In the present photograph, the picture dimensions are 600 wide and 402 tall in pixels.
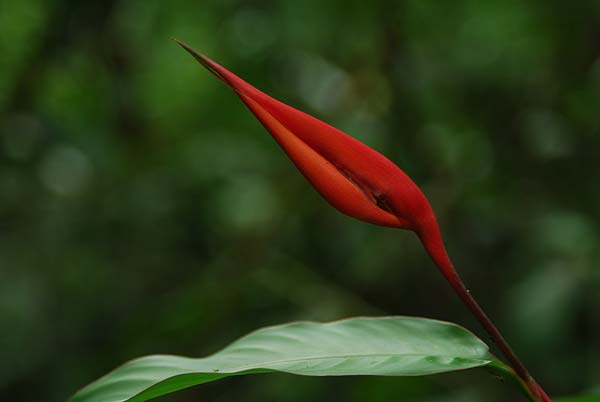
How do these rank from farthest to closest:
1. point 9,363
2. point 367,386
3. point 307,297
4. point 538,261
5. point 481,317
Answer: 1. point 9,363
2. point 307,297
3. point 538,261
4. point 367,386
5. point 481,317

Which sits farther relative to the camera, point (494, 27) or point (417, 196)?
point (494, 27)

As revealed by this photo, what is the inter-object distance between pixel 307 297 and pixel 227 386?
0.95ft

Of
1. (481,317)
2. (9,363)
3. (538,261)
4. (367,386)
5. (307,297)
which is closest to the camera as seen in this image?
(481,317)

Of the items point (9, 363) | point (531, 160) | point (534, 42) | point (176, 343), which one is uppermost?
point (534, 42)

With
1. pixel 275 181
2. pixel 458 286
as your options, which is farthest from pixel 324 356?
pixel 275 181

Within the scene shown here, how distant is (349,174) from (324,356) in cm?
11

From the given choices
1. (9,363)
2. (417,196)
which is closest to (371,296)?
(9,363)

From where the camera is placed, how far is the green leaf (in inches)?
18.0

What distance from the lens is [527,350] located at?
1.23 metres

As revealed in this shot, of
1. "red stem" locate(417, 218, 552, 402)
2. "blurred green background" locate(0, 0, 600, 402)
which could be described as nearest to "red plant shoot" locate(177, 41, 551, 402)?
"red stem" locate(417, 218, 552, 402)

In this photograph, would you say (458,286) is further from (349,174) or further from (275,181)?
(275,181)

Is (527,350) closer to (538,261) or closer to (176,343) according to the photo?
(538,261)

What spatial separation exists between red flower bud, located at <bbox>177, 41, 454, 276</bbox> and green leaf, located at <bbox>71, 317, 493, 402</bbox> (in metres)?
0.06

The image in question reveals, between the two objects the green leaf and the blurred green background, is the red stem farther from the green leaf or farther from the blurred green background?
the blurred green background
